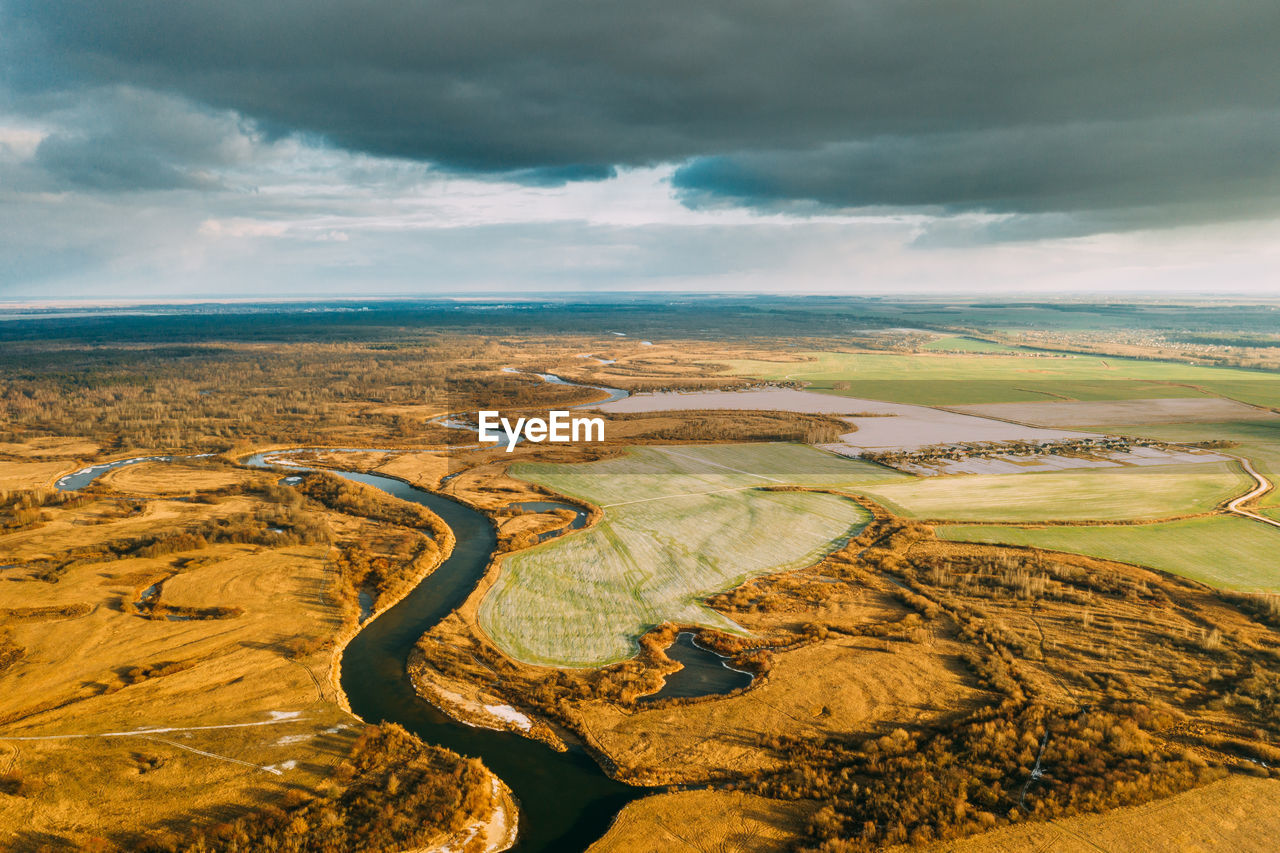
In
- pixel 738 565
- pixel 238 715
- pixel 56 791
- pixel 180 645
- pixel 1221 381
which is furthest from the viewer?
pixel 1221 381

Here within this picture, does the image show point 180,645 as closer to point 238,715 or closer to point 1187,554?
point 238,715

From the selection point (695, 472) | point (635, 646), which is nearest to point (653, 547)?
point (635, 646)

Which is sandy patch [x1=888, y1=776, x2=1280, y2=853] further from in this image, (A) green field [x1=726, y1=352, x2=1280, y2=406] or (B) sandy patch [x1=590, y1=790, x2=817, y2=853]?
(A) green field [x1=726, y1=352, x2=1280, y2=406]

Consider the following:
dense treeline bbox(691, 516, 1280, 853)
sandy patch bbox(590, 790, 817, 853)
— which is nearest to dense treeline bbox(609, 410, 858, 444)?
dense treeline bbox(691, 516, 1280, 853)

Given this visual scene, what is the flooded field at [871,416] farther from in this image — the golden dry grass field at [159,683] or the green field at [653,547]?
the golden dry grass field at [159,683]

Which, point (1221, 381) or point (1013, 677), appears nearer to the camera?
point (1013, 677)

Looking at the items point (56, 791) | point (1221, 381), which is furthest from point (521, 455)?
point (1221, 381)
